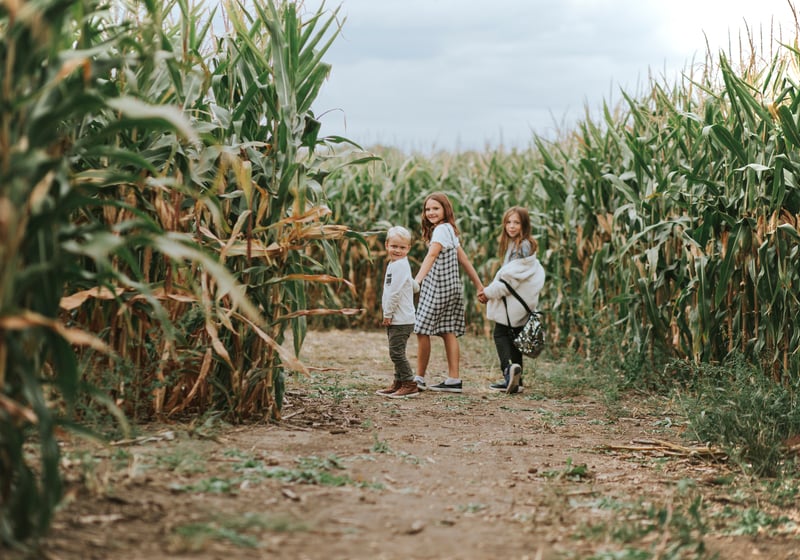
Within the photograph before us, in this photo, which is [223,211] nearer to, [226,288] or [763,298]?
[226,288]

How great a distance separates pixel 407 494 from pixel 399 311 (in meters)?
3.14

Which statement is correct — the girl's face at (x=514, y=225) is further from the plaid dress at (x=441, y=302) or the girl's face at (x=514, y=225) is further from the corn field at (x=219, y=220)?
the corn field at (x=219, y=220)

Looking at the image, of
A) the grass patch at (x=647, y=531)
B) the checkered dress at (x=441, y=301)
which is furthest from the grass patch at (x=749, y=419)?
the checkered dress at (x=441, y=301)

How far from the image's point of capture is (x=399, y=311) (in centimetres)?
666

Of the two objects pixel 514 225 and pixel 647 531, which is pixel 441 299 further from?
pixel 647 531

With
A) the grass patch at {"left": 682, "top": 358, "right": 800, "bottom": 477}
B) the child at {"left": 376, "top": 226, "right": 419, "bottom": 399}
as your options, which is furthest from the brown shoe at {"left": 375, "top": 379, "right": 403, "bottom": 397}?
the grass patch at {"left": 682, "top": 358, "right": 800, "bottom": 477}

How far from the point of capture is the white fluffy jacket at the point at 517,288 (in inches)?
288

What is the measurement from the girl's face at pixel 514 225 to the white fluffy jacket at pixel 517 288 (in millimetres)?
272

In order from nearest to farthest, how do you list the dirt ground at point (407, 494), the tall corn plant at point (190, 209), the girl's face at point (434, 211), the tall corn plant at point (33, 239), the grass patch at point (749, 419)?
the tall corn plant at point (33, 239) → the dirt ground at point (407, 494) → the tall corn plant at point (190, 209) → the grass patch at point (749, 419) → the girl's face at point (434, 211)

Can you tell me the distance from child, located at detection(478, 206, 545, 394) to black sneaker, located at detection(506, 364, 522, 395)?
114 millimetres

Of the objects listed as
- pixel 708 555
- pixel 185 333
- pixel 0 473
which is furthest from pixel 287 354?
pixel 708 555

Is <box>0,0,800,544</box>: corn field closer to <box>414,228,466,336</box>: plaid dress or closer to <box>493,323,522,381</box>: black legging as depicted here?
<box>493,323,522,381</box>: black legging

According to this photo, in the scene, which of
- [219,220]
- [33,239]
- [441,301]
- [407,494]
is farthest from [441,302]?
[33,239]

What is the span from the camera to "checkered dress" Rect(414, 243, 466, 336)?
23.6 feet
